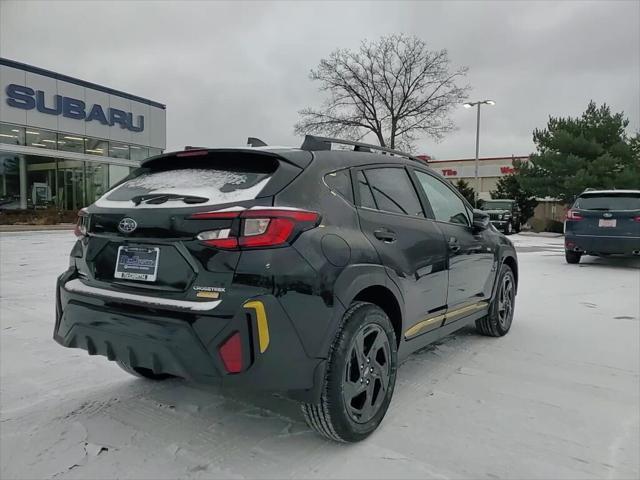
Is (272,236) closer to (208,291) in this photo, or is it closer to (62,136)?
(208,291)

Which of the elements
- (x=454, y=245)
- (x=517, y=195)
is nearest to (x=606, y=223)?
(x=454, y=245)

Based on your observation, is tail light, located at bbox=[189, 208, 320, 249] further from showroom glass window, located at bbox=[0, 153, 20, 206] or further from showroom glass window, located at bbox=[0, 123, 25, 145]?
showroom glass window, located at bbox=[0, 123, 25, 145]

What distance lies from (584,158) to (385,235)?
29090 mm

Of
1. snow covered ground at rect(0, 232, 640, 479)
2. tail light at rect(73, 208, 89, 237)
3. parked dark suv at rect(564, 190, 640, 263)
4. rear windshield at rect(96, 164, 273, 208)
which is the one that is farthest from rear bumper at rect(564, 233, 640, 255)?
tail light at rect(73, 208, 89, 237)

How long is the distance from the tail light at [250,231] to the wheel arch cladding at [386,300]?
2.04ft

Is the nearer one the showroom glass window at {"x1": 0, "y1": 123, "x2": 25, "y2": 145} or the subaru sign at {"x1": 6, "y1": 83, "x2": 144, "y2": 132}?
the showroom glass window at {"x1": 0, "y1": 123, "x2": 25, "y2": 145}

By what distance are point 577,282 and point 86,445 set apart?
25.9 feet

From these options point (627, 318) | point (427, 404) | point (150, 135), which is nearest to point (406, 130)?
point (150, 135)

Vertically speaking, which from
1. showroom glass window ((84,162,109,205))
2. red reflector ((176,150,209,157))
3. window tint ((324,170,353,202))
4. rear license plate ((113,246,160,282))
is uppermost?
showroom glass window ((84,162,109,205))

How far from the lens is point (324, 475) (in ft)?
7.57

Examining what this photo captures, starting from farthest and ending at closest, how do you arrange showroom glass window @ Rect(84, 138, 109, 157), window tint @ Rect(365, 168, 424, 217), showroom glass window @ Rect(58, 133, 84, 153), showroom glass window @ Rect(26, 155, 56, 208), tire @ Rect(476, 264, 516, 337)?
showroom glass window @ Rect(84, 138, 109, 157) → showroom glass window @ Rect(58, 133, 84, 153) → showroom glass window @ Rect(26, 155, 56, 208) → tire @ Rect(476, 264, 516, 337) → window tint @ Rect(365, 168, 424, 217)

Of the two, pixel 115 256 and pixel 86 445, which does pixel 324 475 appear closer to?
pixel 86 445

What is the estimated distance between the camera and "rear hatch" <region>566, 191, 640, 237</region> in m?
9.34

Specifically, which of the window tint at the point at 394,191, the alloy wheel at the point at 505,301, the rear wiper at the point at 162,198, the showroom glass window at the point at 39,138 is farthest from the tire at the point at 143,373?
the showroom glass window at the point at 39,138
